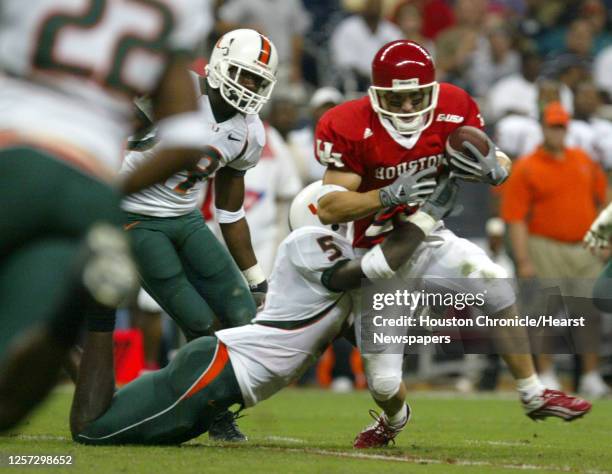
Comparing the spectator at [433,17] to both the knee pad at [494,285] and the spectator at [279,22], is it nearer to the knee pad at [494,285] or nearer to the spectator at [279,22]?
the spectator at [279,22]

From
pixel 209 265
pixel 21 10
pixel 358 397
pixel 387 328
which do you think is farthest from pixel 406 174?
pixel 358 397

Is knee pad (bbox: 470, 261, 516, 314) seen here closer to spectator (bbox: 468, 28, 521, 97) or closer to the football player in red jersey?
the football player in red jersey

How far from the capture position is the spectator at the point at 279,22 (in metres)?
10.9

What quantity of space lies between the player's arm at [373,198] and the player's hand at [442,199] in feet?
0.12

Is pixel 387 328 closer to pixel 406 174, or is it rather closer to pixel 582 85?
pixel 406 174

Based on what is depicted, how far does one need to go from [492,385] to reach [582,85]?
2.40 metres

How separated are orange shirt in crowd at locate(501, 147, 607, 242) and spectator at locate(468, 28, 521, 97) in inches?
94.7

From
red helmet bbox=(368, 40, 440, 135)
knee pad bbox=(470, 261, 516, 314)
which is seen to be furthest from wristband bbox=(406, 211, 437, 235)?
red helmet bbox=(368, 40, 440, 135)

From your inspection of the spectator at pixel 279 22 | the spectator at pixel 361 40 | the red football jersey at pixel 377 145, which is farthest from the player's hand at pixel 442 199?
the spectator at pixel 361 40

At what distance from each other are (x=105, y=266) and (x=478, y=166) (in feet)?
8.39

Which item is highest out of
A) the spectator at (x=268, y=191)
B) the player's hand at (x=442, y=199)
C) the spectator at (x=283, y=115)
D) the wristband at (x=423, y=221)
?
the player's hand at (x=442, y=199)

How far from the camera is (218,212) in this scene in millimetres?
6203

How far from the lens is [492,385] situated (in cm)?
956

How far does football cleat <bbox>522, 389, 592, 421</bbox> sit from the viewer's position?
196 inches
